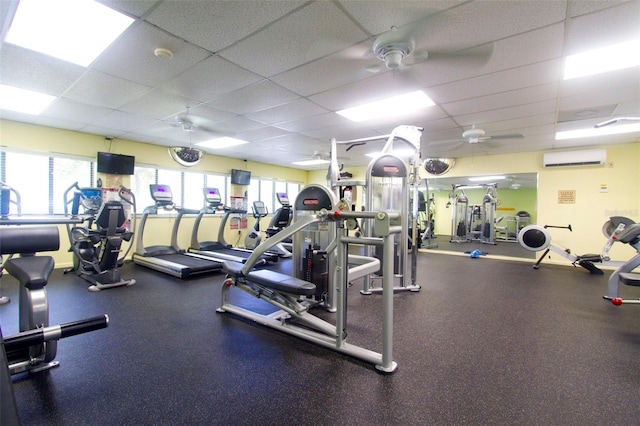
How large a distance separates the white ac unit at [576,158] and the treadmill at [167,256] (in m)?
7.00

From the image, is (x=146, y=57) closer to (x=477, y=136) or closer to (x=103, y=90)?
(x=103, y=90)

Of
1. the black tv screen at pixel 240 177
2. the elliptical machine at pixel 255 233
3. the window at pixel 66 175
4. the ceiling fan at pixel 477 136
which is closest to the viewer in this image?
the ceiling fan at pixel 477 136

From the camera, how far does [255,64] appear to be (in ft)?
8.91

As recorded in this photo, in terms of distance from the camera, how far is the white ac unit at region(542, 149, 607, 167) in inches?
220

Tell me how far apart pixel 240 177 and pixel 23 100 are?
4413 millimetres

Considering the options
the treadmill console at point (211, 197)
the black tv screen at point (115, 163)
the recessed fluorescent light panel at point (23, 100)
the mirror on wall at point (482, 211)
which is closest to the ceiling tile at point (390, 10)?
the recessed fluorescent light panel at point (23, 100)

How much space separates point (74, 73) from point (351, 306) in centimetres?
386

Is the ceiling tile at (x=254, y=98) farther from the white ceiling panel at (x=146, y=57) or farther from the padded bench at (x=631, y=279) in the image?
the padded bench at (x=631, y=279)

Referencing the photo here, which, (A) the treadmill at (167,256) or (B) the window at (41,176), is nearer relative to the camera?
(A) the treadmill at (167,256)

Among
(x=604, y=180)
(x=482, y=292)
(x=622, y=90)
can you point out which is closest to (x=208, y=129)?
(x=482, y=292)

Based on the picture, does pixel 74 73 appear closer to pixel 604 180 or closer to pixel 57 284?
pixel 57 284

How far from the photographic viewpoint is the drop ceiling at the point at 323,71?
1979 mm

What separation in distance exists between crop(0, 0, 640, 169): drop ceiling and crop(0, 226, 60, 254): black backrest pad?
1.52 meters

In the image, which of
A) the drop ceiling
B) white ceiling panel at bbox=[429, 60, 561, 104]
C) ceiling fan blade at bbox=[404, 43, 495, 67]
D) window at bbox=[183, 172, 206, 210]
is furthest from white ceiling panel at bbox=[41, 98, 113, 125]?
white ceiling panel at bbox=[429, 60, 561, 104]
